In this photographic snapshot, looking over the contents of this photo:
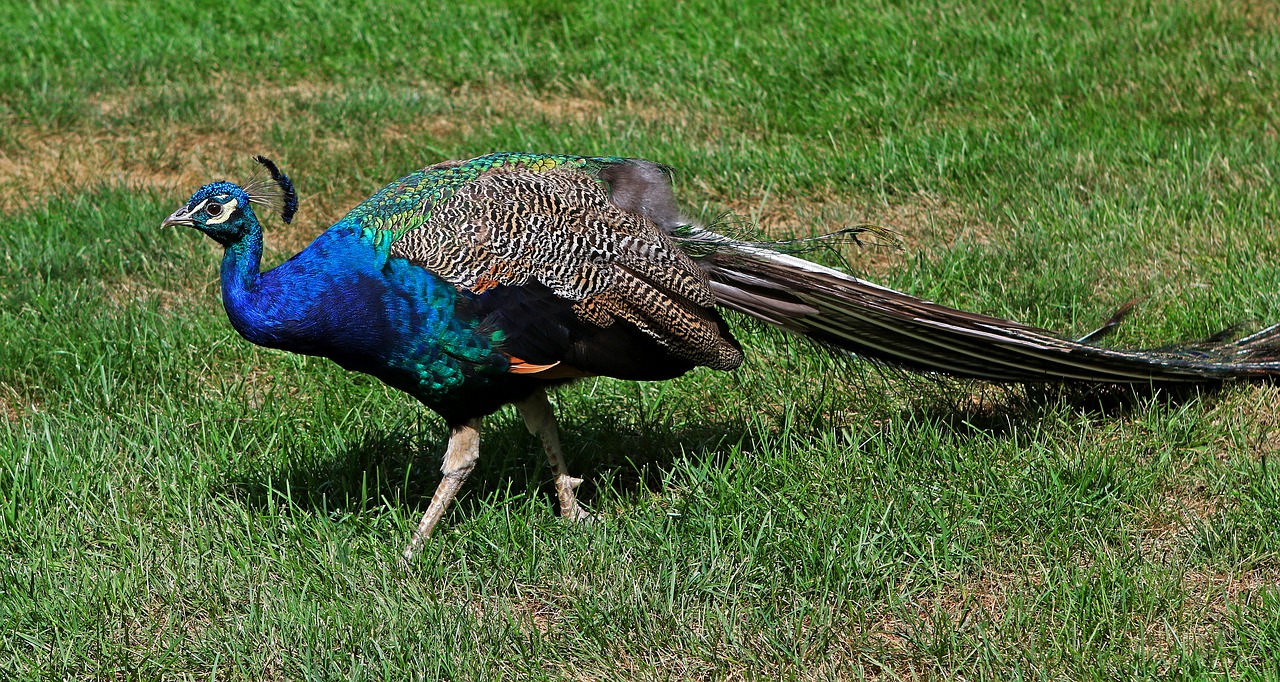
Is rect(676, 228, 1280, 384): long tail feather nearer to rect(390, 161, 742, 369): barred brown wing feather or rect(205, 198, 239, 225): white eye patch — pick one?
rect(390, 161, 742, 369): barred brown wing feather

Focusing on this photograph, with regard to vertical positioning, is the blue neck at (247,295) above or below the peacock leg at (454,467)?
above

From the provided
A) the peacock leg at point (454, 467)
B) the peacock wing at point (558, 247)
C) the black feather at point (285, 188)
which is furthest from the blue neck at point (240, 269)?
the peacock leg at point (454, 467)

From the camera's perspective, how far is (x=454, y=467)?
3955 mm

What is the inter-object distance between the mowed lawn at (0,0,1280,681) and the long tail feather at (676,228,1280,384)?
0.15m

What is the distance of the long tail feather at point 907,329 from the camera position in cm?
409

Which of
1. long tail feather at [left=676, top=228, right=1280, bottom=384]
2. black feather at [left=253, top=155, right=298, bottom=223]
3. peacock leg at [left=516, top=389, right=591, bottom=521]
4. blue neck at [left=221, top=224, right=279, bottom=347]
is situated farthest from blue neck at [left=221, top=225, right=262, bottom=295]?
long tail feather at [left=676, top=228, right=1280, bottom=384]

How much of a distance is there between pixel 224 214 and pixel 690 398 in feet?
6.04

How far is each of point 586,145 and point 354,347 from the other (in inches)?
120

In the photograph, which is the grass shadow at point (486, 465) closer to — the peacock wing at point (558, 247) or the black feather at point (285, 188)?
the peacock wing at point (558, 247)

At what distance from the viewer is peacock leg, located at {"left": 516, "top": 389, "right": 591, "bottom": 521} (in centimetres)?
409

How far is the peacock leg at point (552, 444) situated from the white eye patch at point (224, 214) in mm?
1025

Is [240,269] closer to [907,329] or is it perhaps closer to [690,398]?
[690,398]

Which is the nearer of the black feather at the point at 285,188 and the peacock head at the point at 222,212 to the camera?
the peacock head at the point at 222,212

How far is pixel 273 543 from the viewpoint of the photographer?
3.88 metres
